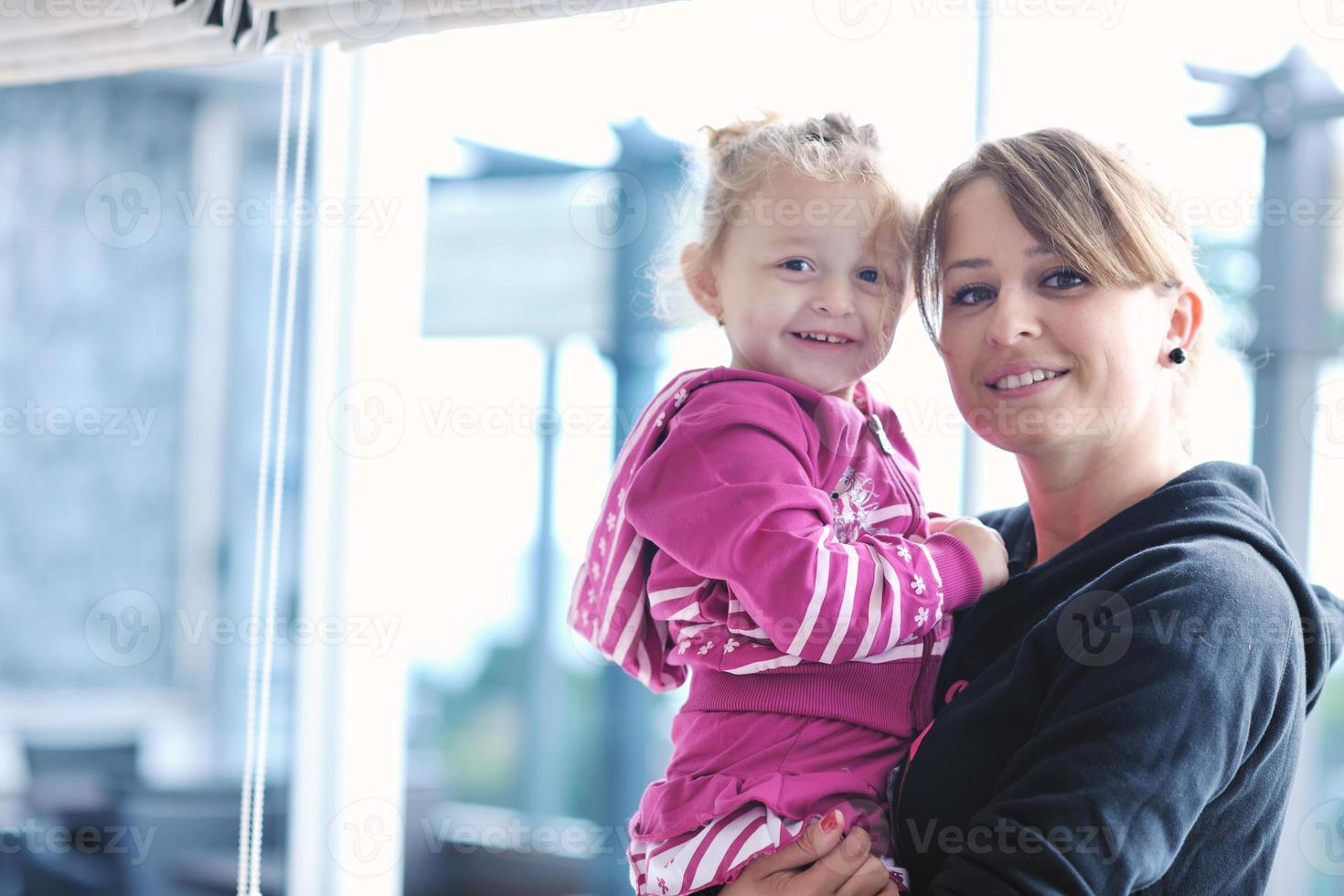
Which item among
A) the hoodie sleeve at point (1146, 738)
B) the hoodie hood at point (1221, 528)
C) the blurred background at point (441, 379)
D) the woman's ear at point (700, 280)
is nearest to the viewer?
the hoodie sleeve at point (1146, 738)

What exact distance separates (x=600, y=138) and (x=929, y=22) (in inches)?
85.8

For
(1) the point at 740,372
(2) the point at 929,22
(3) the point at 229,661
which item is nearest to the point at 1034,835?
(1) the point at 740,372

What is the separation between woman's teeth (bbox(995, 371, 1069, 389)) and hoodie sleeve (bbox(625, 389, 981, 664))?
0.56 feet

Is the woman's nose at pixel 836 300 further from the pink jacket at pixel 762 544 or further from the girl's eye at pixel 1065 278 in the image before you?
the girl's eye at pixel 1065 278

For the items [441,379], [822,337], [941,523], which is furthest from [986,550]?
[441,379]

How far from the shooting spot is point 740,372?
1279mm

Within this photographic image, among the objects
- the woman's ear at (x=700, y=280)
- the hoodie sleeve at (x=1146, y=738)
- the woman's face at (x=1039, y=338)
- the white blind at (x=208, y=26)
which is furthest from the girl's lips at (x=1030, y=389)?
the white blind at (x=208, y=26)

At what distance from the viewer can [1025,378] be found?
1.24 meters

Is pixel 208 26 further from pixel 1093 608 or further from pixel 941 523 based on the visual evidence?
pixel 1093 608

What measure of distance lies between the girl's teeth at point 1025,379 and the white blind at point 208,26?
0.63 meters

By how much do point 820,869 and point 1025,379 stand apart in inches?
21.0

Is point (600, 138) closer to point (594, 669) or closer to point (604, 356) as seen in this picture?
point (604, 356)

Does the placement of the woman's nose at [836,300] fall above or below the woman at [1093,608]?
above

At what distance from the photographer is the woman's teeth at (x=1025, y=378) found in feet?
4.05
